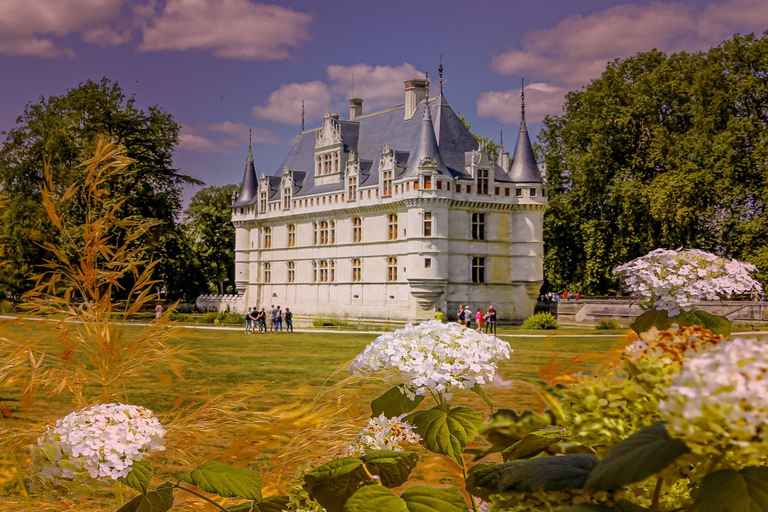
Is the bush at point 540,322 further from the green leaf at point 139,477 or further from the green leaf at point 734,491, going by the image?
the green leaf at point 734,491

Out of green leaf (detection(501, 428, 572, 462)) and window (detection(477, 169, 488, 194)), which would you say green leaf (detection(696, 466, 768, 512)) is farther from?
window (detection(477, 169, 488, 194))

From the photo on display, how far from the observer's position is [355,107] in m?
43.1

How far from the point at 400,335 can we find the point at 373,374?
0.19 meters

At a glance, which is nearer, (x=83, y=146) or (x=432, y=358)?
(x=432, y=358)

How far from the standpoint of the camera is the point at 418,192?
3375 centimetres

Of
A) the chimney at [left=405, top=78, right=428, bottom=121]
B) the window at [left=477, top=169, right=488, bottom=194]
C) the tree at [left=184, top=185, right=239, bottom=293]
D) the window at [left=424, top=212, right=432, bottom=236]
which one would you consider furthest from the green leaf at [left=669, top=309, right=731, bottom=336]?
the tree at [left=184, top=185, right=239, bottom=293]

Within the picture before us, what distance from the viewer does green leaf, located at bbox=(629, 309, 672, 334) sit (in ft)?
7.41

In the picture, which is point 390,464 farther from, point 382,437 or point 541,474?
point 541,474

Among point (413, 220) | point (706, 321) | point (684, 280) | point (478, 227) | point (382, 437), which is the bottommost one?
point (382, 437)

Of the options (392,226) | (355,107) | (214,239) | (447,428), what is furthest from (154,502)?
(214,239)

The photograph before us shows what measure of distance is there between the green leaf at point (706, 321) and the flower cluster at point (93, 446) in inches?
56.2

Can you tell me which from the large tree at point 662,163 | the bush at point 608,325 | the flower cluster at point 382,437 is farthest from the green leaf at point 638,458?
the bush at point 608,325

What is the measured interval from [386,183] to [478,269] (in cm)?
590

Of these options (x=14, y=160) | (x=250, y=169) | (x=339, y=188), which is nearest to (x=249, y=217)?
(x=250, y=169)
